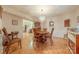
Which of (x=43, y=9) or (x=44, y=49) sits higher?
(x=43, y=9)

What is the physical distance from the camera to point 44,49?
2.57m

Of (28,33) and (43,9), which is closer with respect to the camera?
(43,9)

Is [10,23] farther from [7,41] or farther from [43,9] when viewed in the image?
[43,9]

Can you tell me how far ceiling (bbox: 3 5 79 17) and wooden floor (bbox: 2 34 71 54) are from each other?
0.55 metres

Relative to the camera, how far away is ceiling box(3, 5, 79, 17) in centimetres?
246

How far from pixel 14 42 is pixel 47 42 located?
77cm

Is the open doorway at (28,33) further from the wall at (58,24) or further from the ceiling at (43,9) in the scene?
the wall at (58,24)

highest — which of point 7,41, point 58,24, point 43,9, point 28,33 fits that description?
point 43,9

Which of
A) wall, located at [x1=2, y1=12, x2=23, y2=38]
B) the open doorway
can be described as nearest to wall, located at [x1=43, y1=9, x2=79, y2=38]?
the open doorway

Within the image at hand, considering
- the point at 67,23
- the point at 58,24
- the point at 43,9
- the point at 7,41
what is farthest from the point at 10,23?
the point at 67,23

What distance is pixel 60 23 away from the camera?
8.55 ft

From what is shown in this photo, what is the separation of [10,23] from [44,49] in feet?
3.16
